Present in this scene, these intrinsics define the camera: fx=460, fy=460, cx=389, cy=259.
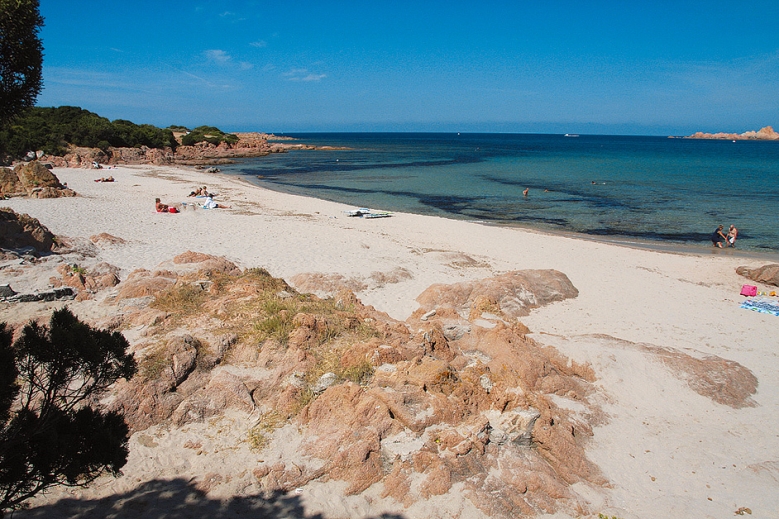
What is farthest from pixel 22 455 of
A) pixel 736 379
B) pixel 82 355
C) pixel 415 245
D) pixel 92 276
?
pixel 415 245

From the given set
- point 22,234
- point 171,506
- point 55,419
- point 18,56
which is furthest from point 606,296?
point 22,234

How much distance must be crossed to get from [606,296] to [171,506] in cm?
1218

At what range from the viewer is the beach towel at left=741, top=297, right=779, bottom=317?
1260 cm

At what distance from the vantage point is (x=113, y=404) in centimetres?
578

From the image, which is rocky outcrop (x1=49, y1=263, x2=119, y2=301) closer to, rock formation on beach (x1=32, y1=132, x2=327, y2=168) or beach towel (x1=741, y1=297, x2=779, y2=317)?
beach towel (x1=741, y1=297, x2=779, y2=317)

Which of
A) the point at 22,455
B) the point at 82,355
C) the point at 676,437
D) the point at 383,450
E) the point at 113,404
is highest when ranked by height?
the point at 82,355

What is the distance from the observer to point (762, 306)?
12.8 metres

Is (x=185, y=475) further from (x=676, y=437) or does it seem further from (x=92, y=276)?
(x=92, y=276)

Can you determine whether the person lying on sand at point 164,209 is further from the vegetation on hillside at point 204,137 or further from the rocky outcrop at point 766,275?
the vegetation on hillside at point 204,137

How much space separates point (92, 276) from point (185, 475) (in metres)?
Result: 7.35

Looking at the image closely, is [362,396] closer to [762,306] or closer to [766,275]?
[762,306]

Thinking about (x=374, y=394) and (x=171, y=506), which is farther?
(x=374, y=394)

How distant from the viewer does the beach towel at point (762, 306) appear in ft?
41.3

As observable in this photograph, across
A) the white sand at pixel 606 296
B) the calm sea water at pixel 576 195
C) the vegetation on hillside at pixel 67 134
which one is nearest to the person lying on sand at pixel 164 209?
the white sand at pixel 606 296
